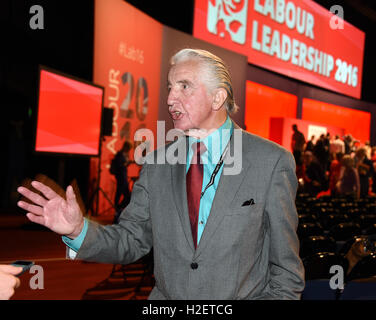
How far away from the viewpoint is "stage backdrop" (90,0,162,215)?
8.19m

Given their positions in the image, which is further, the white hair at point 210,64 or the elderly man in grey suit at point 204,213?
the white hair at point 210,64

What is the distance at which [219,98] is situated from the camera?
165 cm

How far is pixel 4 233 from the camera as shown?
662 centimetres

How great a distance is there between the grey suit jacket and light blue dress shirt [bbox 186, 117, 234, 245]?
5 cm

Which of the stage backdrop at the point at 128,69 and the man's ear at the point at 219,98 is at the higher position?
the stage backdrop at the point at 128,69

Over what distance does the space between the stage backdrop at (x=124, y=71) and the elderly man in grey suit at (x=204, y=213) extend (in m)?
6.45

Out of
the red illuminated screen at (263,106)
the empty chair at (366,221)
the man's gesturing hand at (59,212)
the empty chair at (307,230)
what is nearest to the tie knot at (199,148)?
the man's gesturing hand at (59,212)

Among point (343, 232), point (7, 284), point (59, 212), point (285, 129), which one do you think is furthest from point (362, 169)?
point (7, 284)

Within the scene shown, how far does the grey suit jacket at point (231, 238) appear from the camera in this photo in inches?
56.8

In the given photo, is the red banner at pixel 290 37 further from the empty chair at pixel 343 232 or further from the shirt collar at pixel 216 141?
the shirt collar at pixel 216 141

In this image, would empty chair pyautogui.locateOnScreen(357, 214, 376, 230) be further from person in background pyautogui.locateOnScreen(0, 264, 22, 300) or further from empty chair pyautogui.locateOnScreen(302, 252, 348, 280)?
person in background pyautogui.locateOnScreen(0, 264, 22, 300)

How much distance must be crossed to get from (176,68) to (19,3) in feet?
25.5

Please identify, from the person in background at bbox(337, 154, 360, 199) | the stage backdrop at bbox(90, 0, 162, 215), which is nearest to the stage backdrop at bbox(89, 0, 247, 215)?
the stage backdrop at bbox(90, 0, 162, 215)
